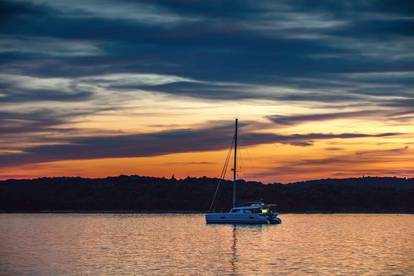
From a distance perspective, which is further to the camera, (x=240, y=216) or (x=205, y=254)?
(x=240, y=216)

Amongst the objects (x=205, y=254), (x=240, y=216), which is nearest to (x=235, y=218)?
(x=240, y=216)

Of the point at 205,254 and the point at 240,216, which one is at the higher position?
the point at 240,216

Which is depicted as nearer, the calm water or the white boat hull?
the calm water

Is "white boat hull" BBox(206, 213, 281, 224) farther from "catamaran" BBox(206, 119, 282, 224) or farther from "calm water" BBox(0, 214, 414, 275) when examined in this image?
"calm water" BBox(0, 214, 414, 275)

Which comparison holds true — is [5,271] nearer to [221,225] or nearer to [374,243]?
[374,243]

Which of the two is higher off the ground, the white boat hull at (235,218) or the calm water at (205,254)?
the white boat hull at (235,218)

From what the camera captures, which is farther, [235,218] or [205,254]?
[235,218]

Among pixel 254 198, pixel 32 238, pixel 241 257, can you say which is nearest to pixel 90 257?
pixel 241 257

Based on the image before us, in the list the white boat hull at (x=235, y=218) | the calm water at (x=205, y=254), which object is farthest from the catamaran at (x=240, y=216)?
the calm water at (x=205, y=254)

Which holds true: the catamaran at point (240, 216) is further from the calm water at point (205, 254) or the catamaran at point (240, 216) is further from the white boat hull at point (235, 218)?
the calm water at point (205, 254)

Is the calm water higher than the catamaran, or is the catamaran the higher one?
the catamaran

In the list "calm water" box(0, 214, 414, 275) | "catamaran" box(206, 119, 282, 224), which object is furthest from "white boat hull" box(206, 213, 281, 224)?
"calm water" box(0, 214, 414, 275)

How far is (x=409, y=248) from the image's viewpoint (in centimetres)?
7606

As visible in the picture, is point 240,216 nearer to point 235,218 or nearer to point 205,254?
point 235,218
